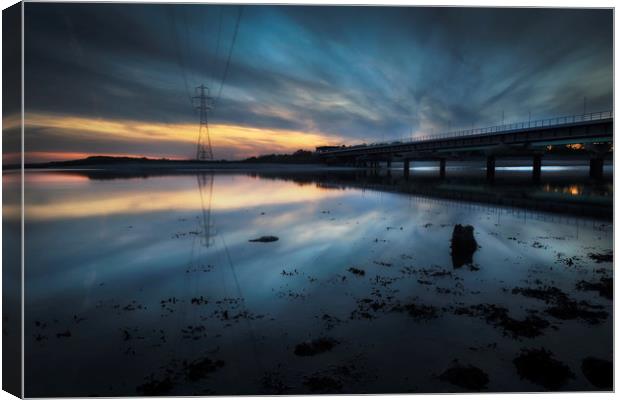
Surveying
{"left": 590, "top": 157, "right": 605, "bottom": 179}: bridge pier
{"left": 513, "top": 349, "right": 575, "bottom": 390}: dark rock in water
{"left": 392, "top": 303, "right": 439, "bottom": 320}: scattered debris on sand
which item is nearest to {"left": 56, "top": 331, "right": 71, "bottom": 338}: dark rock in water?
{"left": 392, "top": 303, "right": 439, "bottom": 320}: scattered debris on sand

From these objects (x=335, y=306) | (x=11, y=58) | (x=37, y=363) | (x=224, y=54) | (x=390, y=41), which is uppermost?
(x=224, y=54)

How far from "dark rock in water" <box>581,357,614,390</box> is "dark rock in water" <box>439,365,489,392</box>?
5.71ft

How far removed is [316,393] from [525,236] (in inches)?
476

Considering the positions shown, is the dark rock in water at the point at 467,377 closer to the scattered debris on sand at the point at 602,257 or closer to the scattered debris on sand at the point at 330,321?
the scattered debris on sand at the point at 330,321

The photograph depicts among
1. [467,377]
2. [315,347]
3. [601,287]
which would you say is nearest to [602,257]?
[601,287]

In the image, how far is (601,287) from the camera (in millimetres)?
8094

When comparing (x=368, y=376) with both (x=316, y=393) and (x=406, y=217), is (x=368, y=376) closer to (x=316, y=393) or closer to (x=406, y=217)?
(x=316, y=393)

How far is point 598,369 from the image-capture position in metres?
5.60

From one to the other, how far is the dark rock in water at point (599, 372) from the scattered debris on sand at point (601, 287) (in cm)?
256

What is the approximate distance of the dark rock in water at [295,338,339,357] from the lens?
18.5 ft

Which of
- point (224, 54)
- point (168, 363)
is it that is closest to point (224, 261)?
point (168, 363)

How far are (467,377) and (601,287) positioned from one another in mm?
5305

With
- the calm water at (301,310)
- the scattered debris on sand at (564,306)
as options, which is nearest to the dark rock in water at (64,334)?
the calm water at (301,310)

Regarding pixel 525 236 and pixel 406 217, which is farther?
pixel 406 217
